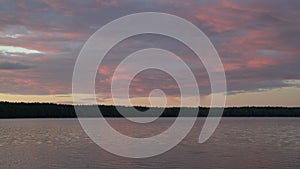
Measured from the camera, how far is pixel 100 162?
45219mm

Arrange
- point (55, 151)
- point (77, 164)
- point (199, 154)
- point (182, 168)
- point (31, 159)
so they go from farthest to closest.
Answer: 1. point (55, 151)
2. point (199, 154)
3. point (31, 159)
4. point (77, 164)
5. point (182, 168)

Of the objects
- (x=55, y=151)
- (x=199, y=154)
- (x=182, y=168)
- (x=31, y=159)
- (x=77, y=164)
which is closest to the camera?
(x=182, y=168)

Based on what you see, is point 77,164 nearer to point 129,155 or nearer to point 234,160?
point 129,155

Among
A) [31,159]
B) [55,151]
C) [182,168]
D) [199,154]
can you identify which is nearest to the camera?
[182,168]

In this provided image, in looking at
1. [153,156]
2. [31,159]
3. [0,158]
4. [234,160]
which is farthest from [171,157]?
[0,158]

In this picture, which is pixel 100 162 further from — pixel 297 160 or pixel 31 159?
pixel 297 160

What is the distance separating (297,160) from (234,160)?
6.84 metres

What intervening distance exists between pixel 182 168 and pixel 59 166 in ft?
40.8

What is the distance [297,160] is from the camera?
151ft

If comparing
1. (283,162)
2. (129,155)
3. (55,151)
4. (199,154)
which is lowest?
(55,151)

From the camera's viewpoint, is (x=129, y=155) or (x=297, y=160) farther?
(x=129, y=155)

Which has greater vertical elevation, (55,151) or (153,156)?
(153,156)

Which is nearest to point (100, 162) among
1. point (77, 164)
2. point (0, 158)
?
point (77, 164)

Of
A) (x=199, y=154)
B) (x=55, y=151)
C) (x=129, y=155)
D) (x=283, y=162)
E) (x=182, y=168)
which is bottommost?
(x=55, y=151)
